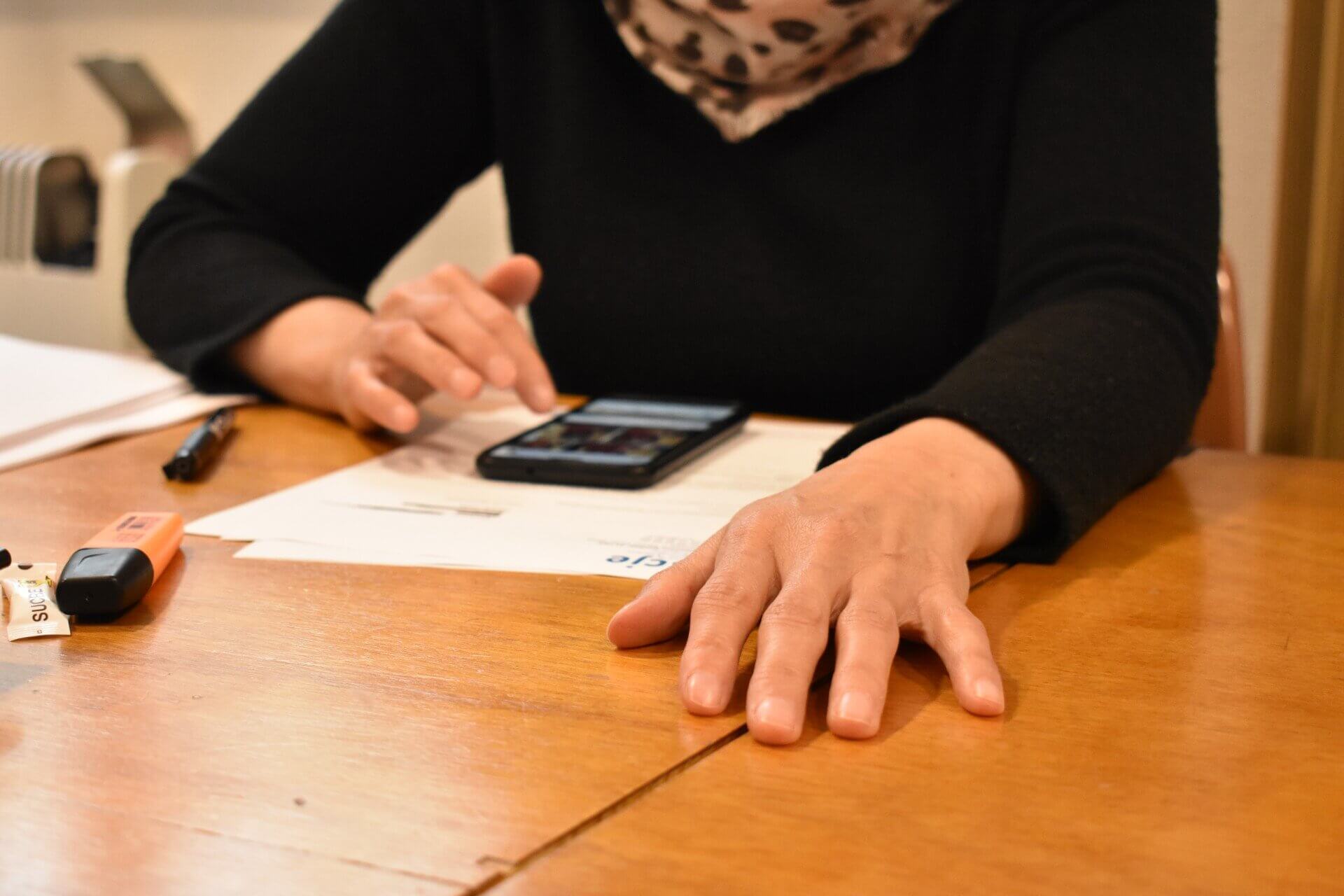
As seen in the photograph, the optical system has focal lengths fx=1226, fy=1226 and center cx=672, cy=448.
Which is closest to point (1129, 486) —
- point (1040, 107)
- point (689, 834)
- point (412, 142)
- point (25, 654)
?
point (1040, 107)

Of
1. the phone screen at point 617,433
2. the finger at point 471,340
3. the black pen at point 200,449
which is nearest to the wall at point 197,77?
the phone screen at point 617,433

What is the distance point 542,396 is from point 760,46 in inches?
12.8

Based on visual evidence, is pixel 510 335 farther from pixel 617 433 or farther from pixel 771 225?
pixel 771 225

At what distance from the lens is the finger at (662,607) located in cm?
44

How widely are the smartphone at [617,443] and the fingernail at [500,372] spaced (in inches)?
1.3

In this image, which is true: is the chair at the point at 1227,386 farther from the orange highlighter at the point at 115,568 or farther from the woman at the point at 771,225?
the orange highlighter at the point at 115,568

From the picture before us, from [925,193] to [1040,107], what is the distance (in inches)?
6.1

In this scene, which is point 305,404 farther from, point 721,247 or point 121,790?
point 121,790

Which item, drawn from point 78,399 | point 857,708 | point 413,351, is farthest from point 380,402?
point 857,708

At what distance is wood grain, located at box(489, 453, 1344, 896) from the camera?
0.30m

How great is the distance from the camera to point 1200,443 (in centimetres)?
101

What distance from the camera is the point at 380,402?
0.76 m

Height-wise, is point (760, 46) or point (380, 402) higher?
point (760, 46)

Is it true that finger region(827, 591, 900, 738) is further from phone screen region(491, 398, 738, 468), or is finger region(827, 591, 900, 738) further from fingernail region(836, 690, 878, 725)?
phone screen region(491, 398, 738, 468)
